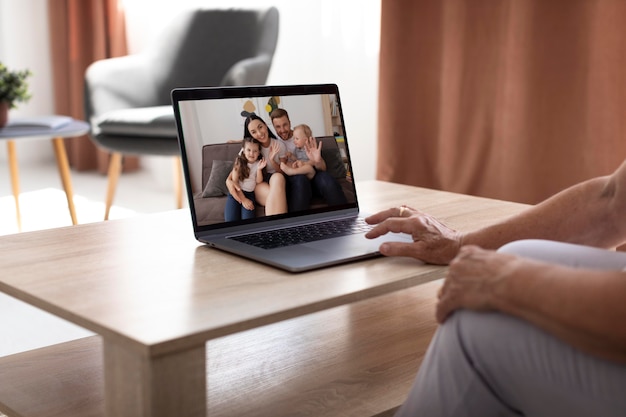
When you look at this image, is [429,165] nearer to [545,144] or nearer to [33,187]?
[545,144]

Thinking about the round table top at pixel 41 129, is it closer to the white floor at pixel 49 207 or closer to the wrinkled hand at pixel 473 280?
the white floor at pixel 49 207

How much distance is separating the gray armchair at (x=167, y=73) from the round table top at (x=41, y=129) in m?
0.17

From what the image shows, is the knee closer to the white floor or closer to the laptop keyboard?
the laptop keyboard

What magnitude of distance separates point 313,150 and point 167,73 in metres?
2.30

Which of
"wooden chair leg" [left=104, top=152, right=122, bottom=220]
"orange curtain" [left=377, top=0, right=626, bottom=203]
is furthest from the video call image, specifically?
"wooden chair leg" [left=104, top=152, right=122, bottom=220]

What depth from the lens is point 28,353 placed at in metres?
1.49

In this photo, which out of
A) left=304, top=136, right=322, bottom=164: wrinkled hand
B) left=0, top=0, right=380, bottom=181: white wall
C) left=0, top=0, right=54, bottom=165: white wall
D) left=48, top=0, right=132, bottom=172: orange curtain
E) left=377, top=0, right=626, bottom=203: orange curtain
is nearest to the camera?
left=304, top=136, right=322, bottom=164: wrinkled hand

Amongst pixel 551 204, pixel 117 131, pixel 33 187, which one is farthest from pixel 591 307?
pixel 33 187

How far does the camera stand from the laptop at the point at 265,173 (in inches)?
52.7

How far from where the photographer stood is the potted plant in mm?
3006

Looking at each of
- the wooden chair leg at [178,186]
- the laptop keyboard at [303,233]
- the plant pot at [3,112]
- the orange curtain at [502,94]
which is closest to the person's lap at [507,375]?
the laptop keyboard at [303,233]

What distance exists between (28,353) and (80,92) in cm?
374

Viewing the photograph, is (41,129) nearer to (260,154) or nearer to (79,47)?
(260,154)

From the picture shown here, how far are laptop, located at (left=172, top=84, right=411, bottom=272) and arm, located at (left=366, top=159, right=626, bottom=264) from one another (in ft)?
0.26
